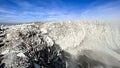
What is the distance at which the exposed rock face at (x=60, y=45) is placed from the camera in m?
9.02

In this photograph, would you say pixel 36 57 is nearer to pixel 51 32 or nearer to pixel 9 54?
pixel 9 54

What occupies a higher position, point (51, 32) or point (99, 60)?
point (51, 32)

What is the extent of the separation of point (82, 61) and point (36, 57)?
5.49 m

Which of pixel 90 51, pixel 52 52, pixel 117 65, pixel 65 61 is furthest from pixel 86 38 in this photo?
pixel 52 52

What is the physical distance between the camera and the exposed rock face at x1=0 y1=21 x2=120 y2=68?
9016mm

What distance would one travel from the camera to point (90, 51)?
606 inches

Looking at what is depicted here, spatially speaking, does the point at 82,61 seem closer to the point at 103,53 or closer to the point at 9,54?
the point at 103,53

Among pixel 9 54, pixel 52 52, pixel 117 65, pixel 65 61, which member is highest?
pixel 9 54

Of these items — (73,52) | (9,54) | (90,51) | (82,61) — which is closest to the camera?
(9,54)

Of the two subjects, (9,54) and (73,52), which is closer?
(9,54)

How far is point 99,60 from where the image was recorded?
47.4ft

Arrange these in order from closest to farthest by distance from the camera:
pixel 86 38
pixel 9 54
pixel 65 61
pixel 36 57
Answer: pixel 9 54, pixel 36 57, pixel 65 61, pixel 86 38

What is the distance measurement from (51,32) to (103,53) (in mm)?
6651

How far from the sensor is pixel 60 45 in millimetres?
14492
